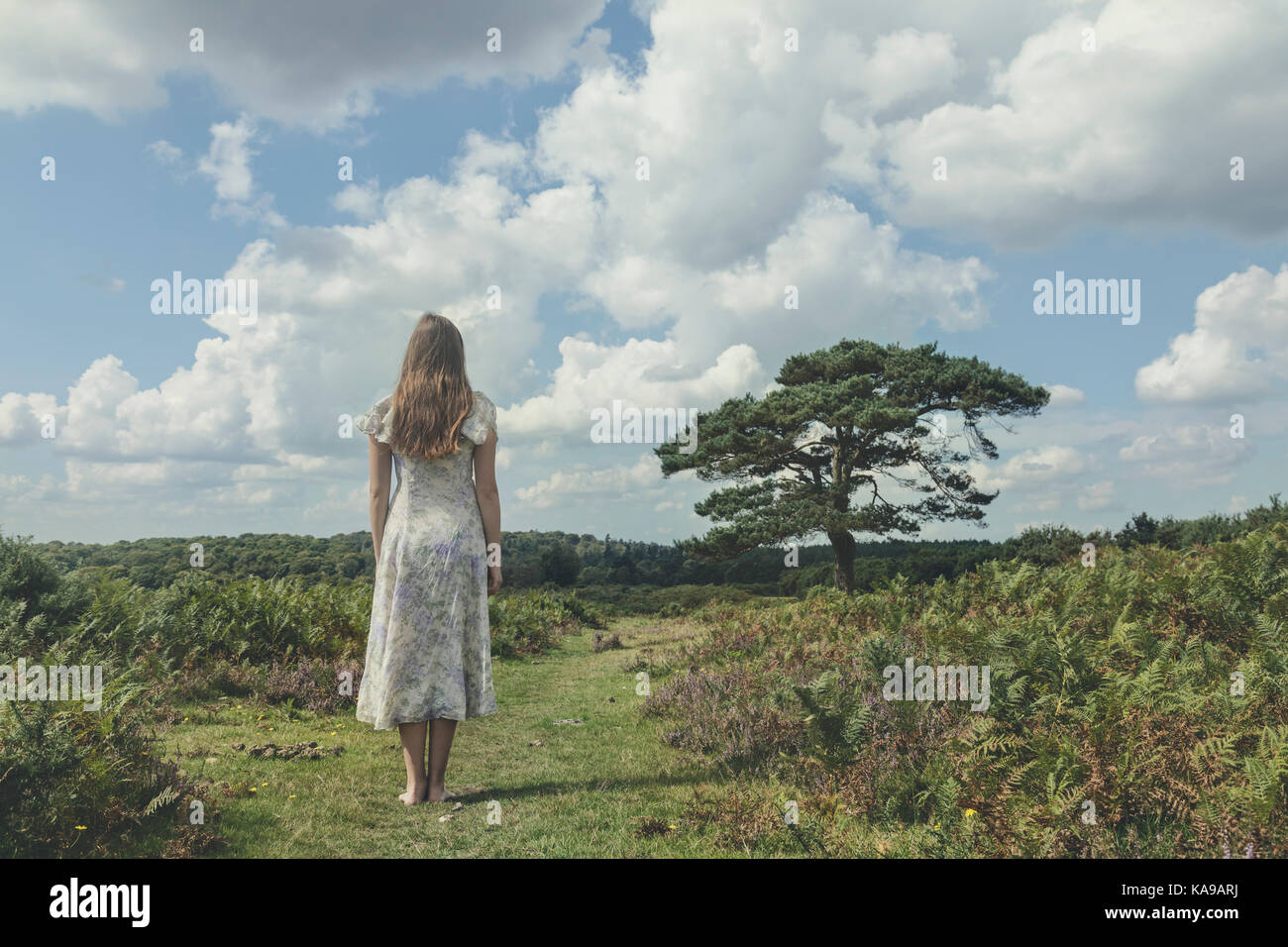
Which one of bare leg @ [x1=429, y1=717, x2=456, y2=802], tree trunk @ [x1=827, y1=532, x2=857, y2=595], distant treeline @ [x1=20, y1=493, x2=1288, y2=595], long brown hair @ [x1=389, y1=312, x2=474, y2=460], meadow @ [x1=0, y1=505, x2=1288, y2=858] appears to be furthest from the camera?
tree trunk @ [x1=827, y1=532, x2=857, y2=595]

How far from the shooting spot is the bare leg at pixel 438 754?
576 cm

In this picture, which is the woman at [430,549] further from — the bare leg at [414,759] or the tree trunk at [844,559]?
the tree trunk at [844,559]

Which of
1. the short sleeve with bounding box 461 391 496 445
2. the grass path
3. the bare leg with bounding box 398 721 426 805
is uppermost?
the short sleeve with bounding box 461 391 496 445

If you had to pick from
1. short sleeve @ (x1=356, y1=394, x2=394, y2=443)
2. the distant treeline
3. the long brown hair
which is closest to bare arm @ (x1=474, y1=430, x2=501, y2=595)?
the long brown hair

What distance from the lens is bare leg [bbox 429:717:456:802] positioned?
5.76m

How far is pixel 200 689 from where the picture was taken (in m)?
9.10

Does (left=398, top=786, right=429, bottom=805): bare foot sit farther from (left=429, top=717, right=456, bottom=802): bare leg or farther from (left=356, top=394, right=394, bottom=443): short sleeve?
(left=356, top=394, right=394, bottom=443): short sleeve

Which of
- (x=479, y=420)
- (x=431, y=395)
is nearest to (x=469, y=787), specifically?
(x=479, y=420)

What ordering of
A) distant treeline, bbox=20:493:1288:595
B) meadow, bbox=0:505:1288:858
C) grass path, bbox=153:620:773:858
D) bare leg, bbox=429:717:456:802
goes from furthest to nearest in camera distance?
distant treeline, bbox=20:493:1288:595 < bare leg, bbox=429:717:456:802 < grass path, bbox=153:620:773:858 < meadow, bbox=0:505:1288:858

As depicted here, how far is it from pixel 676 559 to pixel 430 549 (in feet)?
109

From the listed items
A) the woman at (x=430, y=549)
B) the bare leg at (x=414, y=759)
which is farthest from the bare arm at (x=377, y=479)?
the bare leg at (x=414, y=759)
